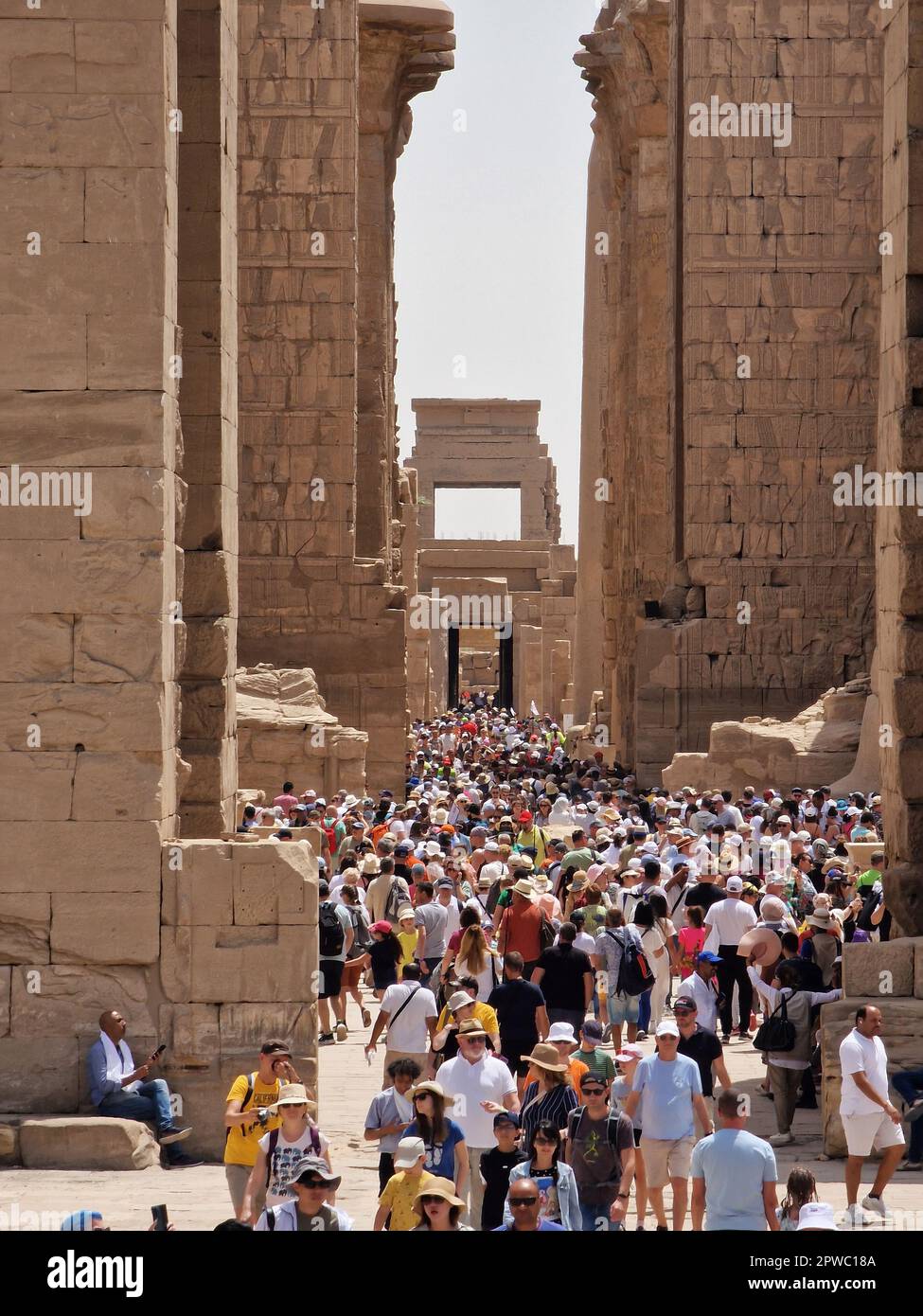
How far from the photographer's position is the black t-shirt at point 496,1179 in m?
7.03

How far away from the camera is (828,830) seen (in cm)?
1627

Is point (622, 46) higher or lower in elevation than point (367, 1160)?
higher

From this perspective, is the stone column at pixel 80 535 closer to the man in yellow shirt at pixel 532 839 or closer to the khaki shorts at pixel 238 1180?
the khaki shorts at pixel 238 1180

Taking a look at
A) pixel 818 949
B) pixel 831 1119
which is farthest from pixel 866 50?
pixel 831 1119

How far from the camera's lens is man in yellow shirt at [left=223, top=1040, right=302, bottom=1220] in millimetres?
7492

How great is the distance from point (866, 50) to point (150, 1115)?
61.7ft

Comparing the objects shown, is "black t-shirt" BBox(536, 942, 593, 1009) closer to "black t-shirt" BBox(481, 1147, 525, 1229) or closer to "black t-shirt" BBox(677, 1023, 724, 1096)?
"black t-shirt" BBox(677, 1023, 724, 1096)

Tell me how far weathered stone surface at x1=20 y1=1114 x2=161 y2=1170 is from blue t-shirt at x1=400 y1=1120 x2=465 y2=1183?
2.05 metres

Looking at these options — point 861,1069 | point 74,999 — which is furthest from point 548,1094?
point 74,999

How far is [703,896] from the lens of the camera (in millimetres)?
12320

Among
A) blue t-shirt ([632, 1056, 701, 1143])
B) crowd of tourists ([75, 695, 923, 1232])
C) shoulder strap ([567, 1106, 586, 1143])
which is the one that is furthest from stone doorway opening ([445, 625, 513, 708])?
shoulder strap ([567, 1106, 586, 1143])

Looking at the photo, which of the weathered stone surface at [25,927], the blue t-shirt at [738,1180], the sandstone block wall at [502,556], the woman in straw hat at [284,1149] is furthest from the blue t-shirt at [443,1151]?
the sandstone block wall at [502,556]

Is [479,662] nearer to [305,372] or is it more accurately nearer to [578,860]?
[305,372]
